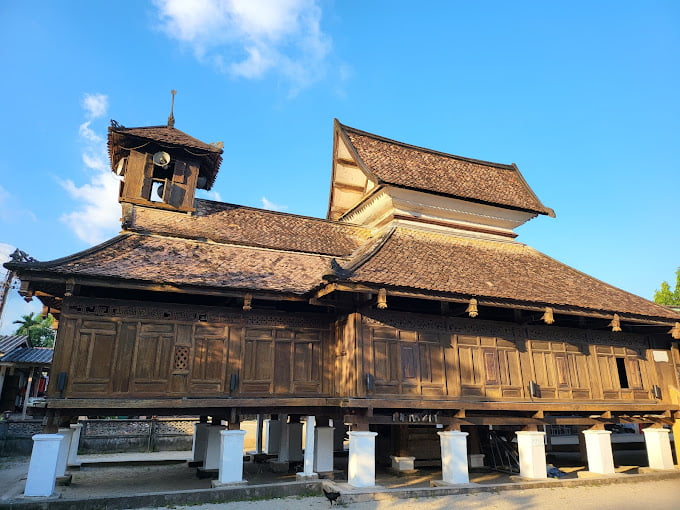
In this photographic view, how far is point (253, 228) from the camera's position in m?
16.1

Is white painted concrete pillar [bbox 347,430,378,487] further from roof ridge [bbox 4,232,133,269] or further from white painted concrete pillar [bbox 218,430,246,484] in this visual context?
roof ridge [bbox 4,232,133,269]

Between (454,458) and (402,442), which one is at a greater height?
(402,442)

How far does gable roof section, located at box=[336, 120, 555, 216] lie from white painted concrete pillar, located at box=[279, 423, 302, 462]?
8.83 metres

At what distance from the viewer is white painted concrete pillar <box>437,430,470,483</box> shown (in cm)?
1200

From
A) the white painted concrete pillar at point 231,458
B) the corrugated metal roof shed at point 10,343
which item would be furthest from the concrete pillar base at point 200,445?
the corrugated metal roof shed at point 10,343

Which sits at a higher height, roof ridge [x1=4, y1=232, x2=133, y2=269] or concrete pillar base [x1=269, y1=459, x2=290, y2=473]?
roof ridge [x1=4, y1=232, x2=133, y2=269]

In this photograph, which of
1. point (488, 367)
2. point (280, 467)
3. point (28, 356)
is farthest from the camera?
point (28, 356)

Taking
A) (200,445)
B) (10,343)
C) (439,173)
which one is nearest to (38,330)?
(10,343)

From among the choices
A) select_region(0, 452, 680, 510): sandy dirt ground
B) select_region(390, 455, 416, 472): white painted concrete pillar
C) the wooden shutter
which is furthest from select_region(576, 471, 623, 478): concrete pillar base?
the wooden shutter

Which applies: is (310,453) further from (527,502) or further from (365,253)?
(365,253)

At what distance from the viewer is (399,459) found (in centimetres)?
1552

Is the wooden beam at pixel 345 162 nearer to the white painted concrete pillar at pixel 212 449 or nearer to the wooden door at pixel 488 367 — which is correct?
the wooden door at pixel 488 367

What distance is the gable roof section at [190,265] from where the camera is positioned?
11.0 m

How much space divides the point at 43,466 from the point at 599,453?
47.5 ft
